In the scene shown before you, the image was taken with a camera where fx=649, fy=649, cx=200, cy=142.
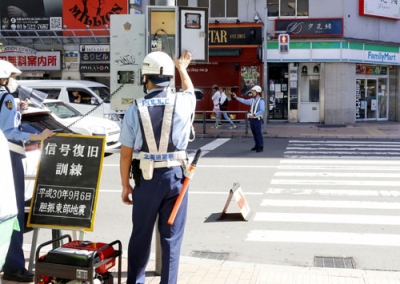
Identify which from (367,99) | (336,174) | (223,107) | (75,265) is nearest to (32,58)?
(223,107)

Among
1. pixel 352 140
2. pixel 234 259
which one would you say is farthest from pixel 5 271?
pixel 352 140

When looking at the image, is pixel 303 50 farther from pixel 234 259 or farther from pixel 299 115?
pixel 234 259

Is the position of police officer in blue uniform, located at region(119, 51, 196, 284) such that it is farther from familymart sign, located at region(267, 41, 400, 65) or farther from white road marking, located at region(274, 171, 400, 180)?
familymart sign, located at region(267, 41, 400, 65)

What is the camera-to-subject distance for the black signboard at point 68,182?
5.80 metres

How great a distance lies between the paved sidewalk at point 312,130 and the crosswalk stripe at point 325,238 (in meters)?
14.7

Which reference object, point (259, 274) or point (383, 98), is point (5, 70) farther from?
point (383, 98)

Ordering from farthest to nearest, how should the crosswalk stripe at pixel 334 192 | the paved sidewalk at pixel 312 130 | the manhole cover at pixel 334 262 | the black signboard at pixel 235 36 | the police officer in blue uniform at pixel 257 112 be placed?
1. the black signboard at pixel 235 36
2. the paved sidewalk at pixel 312 130
3. the police officer in blue uniform at pixel 257 112
4. the crosswalk stripe at pixel 334 192
5. the manhole cover at pixel 334 262

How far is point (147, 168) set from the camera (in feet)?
16.3

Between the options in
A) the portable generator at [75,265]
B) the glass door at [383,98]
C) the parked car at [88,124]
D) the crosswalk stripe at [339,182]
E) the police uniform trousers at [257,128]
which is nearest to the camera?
the portable generator at [75,265]

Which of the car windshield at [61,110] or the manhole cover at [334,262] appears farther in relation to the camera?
the car windshield at [61,110]

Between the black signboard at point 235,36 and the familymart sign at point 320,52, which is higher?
the black signboard at point 235,36

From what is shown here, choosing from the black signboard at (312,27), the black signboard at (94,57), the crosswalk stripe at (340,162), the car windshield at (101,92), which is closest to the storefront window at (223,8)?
the black signboard at (312,27)

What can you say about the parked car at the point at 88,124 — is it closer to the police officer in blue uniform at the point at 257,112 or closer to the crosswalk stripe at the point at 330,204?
the police officer in blue uniform at the point at 257,112

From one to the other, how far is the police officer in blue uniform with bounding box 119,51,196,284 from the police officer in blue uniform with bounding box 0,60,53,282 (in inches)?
45.0
